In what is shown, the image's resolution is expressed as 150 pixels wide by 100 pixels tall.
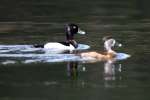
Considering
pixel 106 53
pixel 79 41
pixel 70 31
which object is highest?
pixel 70 31

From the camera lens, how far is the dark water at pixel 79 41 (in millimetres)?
15969

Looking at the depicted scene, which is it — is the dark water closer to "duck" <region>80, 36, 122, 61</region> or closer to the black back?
"duck" <region>80, 36, 122, 61</region>

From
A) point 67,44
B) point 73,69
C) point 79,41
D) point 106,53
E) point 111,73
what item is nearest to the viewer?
point 111,73

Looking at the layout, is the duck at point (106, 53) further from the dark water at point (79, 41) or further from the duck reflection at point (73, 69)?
the duck reflection at point (73, 69)

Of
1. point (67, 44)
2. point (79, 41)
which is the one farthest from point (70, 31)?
point (79, 41)

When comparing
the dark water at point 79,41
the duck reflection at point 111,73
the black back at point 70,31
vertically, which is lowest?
the duck reflection at point 111,73

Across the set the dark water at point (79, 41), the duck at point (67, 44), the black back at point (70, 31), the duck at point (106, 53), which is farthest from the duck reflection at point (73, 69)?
the black back at point (70, 31)

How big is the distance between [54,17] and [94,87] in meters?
16.5

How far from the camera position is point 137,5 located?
37.6 m

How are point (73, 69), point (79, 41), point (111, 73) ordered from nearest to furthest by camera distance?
point (111, 73), point (73, 69), point (79, 41)

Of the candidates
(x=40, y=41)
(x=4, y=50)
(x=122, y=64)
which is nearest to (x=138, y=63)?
(x=122, y=64)

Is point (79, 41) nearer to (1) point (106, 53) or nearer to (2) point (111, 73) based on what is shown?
(1) point (106, 53)

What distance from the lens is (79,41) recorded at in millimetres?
25594

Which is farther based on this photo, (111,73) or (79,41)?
(79,41)
